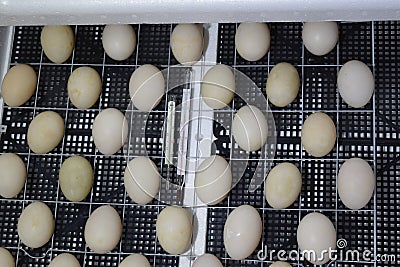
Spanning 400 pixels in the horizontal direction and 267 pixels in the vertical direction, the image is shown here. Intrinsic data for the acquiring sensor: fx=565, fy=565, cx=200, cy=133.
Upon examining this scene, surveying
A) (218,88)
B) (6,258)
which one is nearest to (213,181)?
(218,88)

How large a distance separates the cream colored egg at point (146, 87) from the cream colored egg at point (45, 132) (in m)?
0.22

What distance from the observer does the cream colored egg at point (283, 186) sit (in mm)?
1435

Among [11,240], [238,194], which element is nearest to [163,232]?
[238,194]

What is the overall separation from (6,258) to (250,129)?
2.40 ft

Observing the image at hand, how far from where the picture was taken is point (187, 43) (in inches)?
60.3

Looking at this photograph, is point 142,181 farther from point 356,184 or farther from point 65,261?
point 356,184

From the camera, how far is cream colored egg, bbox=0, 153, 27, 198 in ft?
5.02

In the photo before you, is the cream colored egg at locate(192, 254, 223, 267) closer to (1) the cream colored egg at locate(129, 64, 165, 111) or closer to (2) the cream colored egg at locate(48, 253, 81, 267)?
(2) the cream colored egg at locate(48, 253, 81, 267)

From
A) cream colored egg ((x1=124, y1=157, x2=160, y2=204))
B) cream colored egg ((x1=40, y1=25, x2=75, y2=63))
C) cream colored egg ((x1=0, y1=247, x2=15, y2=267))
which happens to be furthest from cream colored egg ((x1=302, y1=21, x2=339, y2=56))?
cream colored egg ((x1=0, y1=247, x2=15, y2=267))

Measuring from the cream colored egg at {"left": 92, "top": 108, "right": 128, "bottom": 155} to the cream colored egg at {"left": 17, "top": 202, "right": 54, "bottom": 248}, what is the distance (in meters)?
0.23

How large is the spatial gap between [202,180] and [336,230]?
370 mm

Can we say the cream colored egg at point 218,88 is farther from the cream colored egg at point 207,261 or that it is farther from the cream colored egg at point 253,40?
the cream colored egg at point 207,261

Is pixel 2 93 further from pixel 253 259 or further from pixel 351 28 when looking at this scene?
pixel 351 28

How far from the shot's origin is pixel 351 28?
1.57 meters
